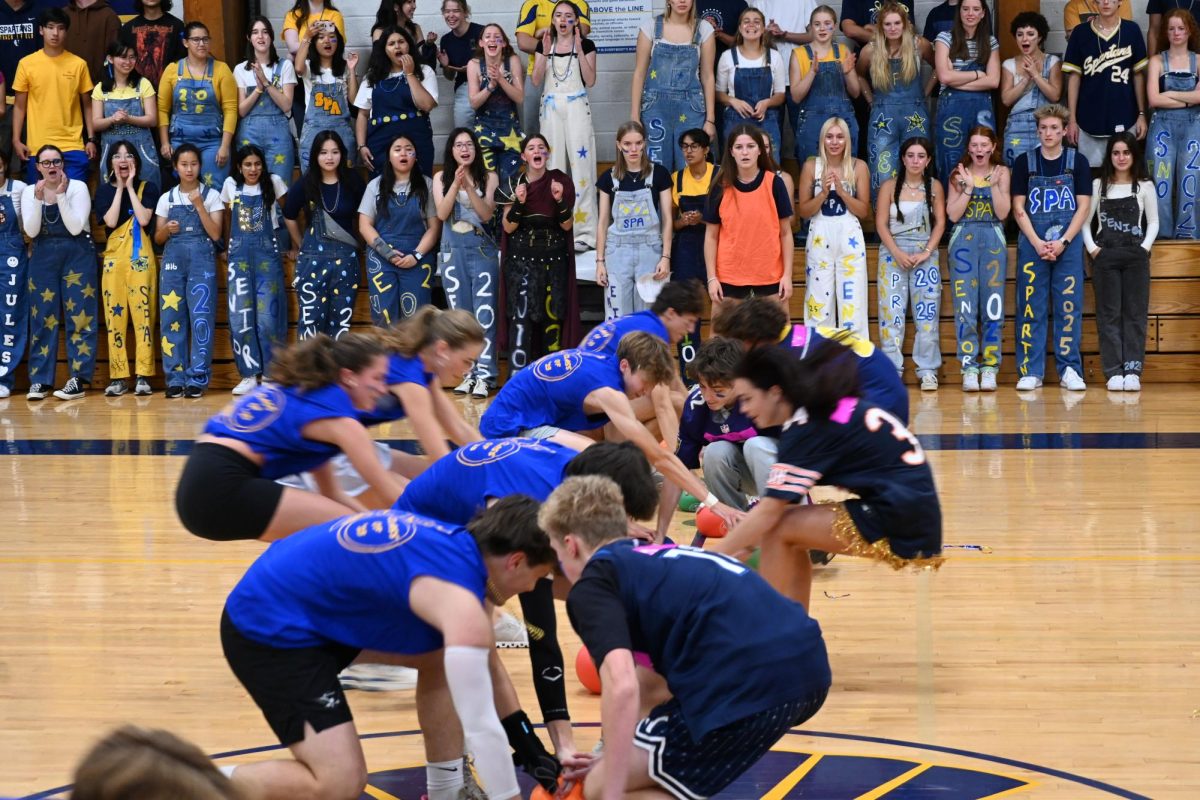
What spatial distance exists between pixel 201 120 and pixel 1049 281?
6486 mm

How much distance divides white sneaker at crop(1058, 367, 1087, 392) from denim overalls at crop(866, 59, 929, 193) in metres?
1.90

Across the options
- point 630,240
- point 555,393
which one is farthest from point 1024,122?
point 555,393

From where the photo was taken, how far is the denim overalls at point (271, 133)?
11523 mm

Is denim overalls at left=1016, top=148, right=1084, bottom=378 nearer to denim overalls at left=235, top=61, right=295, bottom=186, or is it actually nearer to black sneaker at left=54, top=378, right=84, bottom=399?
denim overalls at left=235, top=61, right=295, bottom=186

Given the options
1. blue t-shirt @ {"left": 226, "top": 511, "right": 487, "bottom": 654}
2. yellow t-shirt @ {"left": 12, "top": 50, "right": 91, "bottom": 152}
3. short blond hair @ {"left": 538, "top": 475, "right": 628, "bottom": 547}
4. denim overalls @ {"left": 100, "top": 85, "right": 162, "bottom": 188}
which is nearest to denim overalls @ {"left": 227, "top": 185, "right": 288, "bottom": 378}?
denim overalls @ {"left": 100, "top": 85, "right": 162, "bottom": 188}

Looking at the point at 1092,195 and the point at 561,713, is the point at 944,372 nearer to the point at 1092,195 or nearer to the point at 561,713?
the point at 1092,195

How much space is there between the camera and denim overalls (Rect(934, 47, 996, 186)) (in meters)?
11.1

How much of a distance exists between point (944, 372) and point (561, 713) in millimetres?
7907

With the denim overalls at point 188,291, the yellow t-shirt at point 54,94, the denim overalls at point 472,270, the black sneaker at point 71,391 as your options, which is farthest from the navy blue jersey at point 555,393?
the yellow t-shirt at point 54,94

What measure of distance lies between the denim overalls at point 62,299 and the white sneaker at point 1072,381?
740cm

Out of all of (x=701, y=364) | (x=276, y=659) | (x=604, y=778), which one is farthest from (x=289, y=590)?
(x=701, y=364)

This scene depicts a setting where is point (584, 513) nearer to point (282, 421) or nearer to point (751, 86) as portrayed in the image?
point (282, 421)

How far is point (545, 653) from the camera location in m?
4.04

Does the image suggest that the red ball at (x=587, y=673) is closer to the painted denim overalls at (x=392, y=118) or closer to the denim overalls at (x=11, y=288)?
the painted denim overalls at (x=392, y=118)
